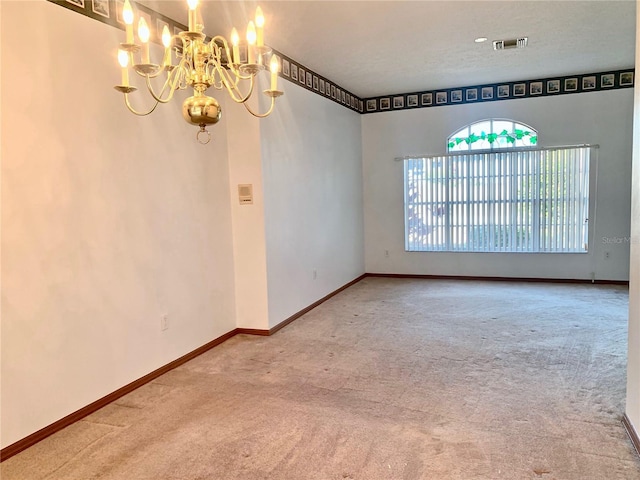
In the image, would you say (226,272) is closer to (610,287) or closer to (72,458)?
(72,458)

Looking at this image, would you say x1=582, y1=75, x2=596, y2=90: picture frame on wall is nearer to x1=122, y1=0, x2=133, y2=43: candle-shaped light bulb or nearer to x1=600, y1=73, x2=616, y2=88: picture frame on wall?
x1=600, y1=73, x2=616, y2=88: picture frame on wall

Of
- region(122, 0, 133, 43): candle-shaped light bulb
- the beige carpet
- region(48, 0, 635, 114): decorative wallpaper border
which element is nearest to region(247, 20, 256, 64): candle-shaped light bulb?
region(122, 0, 133, 43): candle-shaped light bulb

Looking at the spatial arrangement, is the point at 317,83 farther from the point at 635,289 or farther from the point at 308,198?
the point at 635,289

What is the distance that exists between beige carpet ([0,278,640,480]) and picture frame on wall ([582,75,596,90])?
3122mm

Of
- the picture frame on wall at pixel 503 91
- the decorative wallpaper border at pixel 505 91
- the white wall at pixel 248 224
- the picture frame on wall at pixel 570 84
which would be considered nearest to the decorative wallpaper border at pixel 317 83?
the decorative wallpaper border at pixel 505 91

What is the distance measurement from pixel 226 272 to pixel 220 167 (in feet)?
3.19

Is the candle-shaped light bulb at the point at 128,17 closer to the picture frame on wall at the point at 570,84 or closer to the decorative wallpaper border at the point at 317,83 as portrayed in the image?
the decorative wallpaper border at the point at 317,83

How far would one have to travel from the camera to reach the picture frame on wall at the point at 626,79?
223 inches

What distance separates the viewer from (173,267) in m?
3.53

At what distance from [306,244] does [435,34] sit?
Result: 8.10 ft

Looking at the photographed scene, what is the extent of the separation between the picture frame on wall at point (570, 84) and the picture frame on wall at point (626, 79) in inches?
20.0

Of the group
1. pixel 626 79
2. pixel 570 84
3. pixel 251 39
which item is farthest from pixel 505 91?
pixel 251 39

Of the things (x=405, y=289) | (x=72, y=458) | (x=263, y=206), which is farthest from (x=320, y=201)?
(x=72, y=458)

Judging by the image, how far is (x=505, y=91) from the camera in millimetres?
6234
